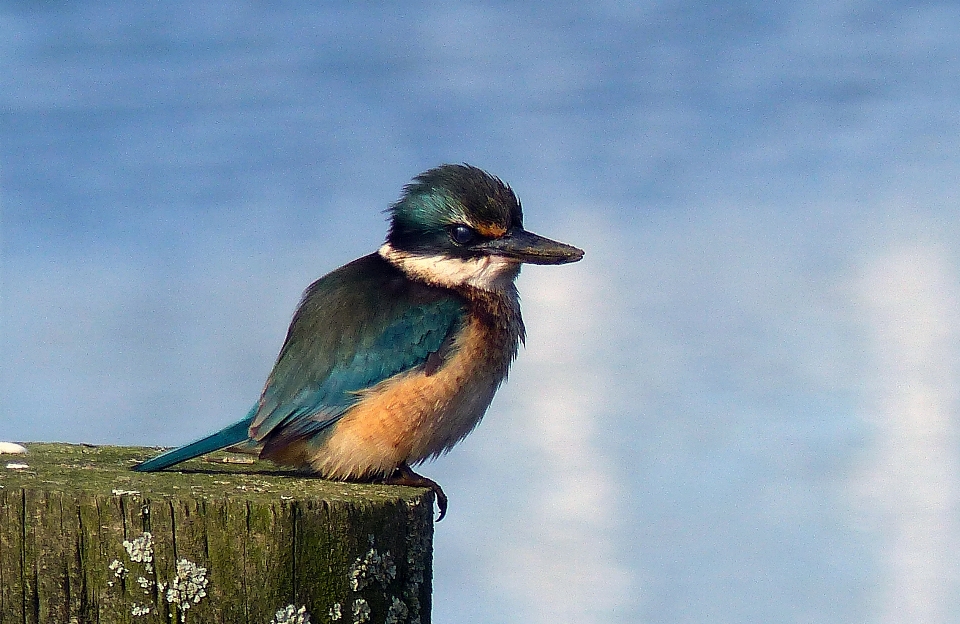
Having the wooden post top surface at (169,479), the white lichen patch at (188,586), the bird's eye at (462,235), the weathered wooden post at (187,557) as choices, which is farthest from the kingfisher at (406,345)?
the white lichen patch at (188,586)

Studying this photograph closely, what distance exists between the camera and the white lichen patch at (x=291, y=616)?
8.52 feet

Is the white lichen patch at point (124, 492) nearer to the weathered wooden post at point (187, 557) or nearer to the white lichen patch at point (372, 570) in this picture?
the weathered wooden post at point (187, 557)

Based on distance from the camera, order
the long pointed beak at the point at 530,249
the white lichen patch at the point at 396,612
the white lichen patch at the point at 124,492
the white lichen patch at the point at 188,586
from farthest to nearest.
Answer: the long pointed beak at the point at 530,249 → the white lichen patch at the point at 396,612 → the white lichen patch at the point at 124,492 → the white lichen patch at the point at 188,586

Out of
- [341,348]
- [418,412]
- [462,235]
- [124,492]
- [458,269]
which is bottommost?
[124,492]

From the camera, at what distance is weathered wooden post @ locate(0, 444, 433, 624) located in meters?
2.57

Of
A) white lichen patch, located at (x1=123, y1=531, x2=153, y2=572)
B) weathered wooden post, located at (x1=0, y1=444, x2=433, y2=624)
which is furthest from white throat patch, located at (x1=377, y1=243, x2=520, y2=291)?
white lichen patch, located at (x1=123, y1=531, x2=153, y2=572)

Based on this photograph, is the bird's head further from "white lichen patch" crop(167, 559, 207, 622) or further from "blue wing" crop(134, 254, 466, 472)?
"white lichen patch" crop(167, 559, 207, 622)

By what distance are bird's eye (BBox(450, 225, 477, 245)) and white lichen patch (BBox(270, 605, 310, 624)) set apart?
174 centimetres

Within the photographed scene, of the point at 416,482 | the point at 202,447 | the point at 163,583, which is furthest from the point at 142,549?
the point at 416,482

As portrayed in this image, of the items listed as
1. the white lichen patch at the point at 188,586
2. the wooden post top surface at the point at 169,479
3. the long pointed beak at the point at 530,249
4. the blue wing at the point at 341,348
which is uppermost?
the long pointed beak at the point at 530,249

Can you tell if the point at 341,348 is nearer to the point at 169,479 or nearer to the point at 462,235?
the point at 462,235

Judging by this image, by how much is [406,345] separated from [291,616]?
1.27 m

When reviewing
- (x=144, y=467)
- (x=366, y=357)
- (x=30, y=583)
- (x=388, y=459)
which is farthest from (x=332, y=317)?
(x=30, y=583)

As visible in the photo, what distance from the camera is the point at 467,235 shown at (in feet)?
13.4
